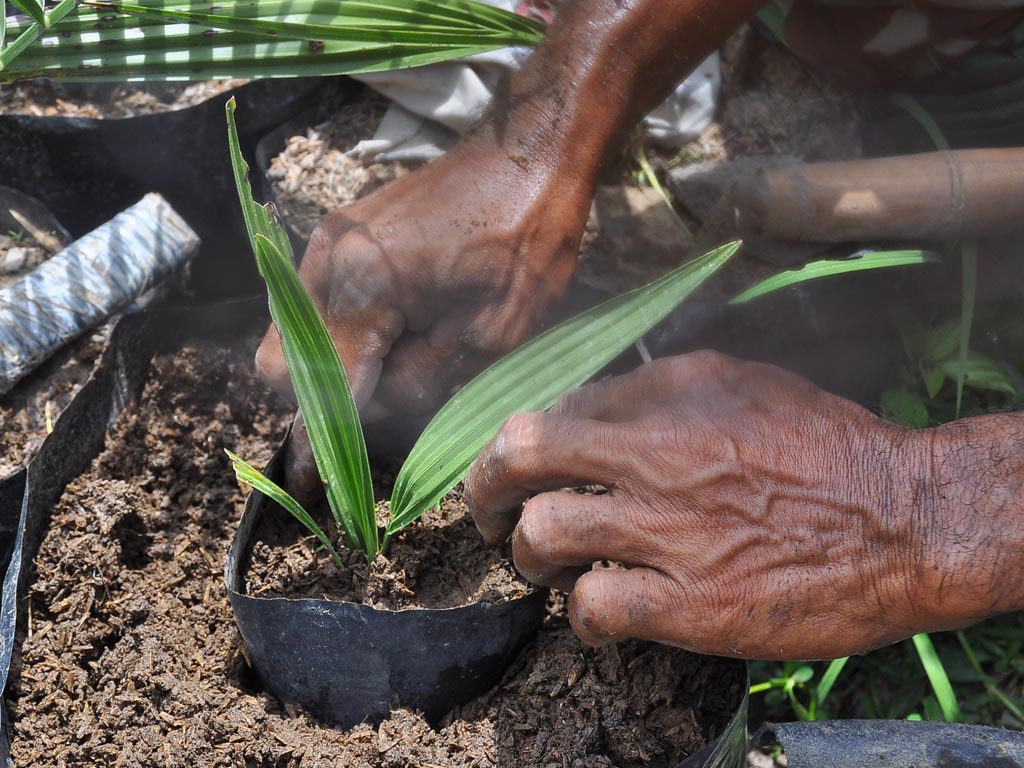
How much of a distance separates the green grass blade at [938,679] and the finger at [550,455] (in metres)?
0.87

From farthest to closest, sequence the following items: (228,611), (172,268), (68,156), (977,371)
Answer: (68,156)
(172,268)
(977,371)
(228,611)

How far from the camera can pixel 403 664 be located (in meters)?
1.06

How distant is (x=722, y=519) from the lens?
951mm

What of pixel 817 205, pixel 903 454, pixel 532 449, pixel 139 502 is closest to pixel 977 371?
pixel 817 205

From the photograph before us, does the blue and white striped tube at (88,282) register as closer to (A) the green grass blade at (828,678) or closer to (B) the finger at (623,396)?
(B) the finger at (623,396)

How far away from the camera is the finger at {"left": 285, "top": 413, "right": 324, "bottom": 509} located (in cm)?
119

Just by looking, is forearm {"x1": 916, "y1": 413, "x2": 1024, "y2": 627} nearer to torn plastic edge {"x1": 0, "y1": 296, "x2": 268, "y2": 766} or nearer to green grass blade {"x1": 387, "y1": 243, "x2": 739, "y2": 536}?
green grass blade {"x1": 387, "y1": 243, "x2": 739, "y2": 536}

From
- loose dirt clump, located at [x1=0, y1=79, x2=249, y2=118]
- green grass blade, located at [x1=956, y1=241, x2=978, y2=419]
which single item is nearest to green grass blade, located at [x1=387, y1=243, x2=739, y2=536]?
green grass blade, located at [x1=956, y1=241, x2=978, y2=419]

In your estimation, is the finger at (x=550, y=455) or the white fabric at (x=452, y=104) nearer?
the finger at (x=550, y=455)

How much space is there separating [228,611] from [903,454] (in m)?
0.88

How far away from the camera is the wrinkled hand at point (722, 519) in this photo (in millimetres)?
928

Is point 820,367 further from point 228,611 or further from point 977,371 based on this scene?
point 228,611

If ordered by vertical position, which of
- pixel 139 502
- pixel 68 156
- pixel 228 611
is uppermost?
pixel 68 156

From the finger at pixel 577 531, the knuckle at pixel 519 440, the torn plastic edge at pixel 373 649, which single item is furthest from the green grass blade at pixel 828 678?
the knuckle at pixel 519 440
